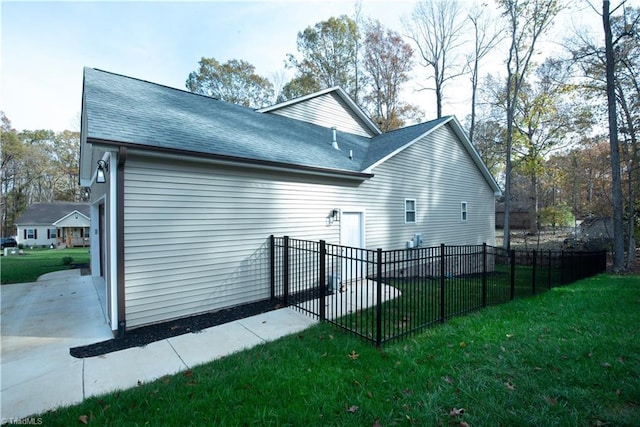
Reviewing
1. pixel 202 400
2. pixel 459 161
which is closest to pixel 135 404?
pixel 202 400

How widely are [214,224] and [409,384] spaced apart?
14.4 feet

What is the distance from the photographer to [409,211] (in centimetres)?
1055

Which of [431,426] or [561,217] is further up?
[561,217]

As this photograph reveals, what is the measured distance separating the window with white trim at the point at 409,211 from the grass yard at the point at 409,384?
5.96m

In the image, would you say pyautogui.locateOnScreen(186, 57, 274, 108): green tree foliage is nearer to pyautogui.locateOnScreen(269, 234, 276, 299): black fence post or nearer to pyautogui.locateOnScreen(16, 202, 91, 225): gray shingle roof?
pyautogui.locateOnScreen(269, 234, 276, 299): black fence post

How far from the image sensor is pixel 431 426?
2.52 metres

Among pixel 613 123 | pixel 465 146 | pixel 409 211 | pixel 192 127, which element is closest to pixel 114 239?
pixel 192 127

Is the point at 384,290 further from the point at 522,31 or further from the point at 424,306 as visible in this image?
the point at 522,31

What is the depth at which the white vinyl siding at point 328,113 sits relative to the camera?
11.5m

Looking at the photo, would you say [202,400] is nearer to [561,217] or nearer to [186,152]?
[186,152]

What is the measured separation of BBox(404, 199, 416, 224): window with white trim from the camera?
1035 cm

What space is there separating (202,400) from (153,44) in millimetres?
10438

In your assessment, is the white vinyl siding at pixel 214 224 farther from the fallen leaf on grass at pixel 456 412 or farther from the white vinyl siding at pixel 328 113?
the fallen leaf on grass at pixel 456 412

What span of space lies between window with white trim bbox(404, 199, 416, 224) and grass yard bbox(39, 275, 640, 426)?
19.6ft
